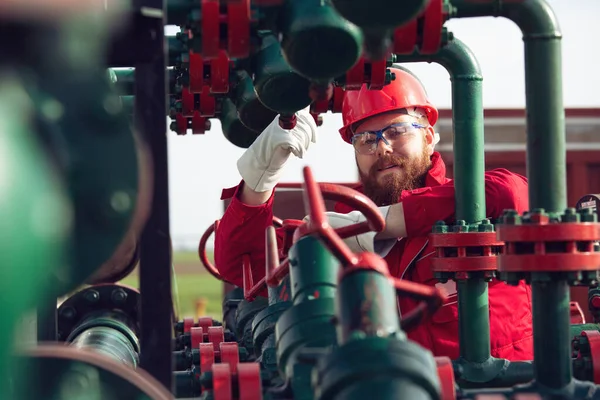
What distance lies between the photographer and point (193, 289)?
2653 centimetres

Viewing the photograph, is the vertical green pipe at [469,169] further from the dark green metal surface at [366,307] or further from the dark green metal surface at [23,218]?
the dark green metal surface at [23,218]

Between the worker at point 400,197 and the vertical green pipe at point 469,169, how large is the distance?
30 centimetres

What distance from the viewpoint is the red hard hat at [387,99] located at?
3.34 metres

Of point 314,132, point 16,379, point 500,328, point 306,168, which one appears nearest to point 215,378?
point 306,168

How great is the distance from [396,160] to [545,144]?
164 centimetres

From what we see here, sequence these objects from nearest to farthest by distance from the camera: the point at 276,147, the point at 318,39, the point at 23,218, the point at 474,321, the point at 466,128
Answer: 1. the point at 23,218
2. the point at 318,39
3. the point at 474,321
4. the point at 466,128
5. the point at 276,147

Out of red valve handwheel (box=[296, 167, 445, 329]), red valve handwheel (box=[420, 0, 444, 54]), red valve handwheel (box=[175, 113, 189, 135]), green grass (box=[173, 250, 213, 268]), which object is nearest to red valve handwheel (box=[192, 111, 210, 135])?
red valve handwheel (box=[175, 113, 189, 135])

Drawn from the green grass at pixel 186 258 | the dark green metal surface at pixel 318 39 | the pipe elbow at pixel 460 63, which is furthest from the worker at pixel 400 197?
the green grass at pixel 186 258

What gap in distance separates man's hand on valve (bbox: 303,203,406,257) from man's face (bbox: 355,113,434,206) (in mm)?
463

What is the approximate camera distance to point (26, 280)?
1.11m

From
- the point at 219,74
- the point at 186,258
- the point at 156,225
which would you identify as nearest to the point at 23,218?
the point at 156,225

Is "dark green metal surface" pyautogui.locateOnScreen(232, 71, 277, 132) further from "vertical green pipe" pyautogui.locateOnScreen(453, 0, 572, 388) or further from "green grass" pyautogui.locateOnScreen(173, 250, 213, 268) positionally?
"green grass" pyautogui.locateOnScreen(173, 250, 213, 268)

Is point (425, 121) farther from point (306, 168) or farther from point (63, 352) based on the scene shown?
point (63, 352)

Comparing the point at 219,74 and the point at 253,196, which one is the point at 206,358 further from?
the point at 253,196
